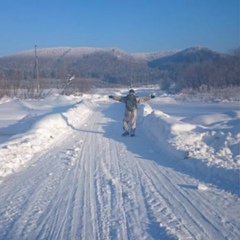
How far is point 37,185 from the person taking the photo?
27.9 feet

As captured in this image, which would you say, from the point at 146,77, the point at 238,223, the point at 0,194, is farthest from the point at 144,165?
the point at 146,77

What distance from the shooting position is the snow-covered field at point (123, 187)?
5.82 metres

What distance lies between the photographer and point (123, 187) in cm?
803

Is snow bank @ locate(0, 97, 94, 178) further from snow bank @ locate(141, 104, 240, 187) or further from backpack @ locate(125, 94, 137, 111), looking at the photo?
snow bank @ locate(141, 104, 240, 187)

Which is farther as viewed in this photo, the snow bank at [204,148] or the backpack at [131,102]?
the backpack at [131,102]

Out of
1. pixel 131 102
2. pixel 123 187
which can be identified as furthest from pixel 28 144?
pixel 123 187

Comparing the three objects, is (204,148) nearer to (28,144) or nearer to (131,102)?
(28,144)

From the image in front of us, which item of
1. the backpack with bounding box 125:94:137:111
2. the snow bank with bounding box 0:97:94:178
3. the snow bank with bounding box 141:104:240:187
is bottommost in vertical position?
the snow bank with bounding box 0:97:94:178

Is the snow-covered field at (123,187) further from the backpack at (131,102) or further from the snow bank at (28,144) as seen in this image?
the backpack at (131,102)

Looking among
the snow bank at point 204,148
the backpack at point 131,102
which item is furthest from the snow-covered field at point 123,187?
the backpack at point 131,102

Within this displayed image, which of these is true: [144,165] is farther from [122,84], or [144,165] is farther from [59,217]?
[122,84]

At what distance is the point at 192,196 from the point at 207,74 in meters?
84.2

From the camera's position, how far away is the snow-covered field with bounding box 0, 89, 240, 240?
5.82 meters

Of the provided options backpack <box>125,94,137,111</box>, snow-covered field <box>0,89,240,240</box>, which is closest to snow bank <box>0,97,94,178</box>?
snow-covered field <box>0,89,240,240</box>
